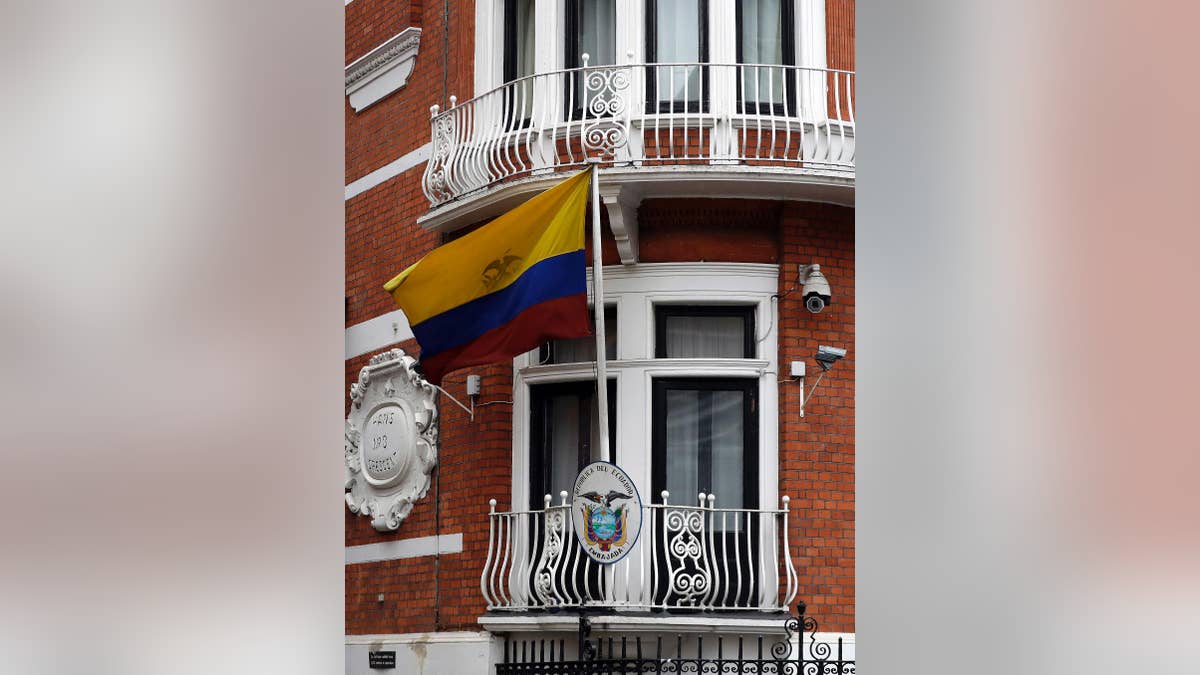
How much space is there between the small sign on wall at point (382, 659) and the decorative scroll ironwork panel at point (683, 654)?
2305 millimetres

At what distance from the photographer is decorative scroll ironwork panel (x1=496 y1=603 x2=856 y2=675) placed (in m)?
10.7

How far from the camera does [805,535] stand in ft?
37.7

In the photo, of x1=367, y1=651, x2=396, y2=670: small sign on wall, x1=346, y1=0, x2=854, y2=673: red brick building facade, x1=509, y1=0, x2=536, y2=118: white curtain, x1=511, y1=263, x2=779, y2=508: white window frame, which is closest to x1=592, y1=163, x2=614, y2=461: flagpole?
x1=346, y1=0, x2=854, y2=673: red brick building facade

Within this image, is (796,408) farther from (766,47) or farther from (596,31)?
(596,31)

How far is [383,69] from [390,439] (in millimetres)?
3622

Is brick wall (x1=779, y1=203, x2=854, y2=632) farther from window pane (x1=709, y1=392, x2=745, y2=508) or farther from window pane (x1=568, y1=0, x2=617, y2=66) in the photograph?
window pane (x1=568, y1=0, x2=617, y2=66)

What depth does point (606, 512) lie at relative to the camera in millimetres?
10656

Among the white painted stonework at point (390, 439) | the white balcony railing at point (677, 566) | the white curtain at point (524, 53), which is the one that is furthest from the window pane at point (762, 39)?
the white painted stonework at point (390, 439)

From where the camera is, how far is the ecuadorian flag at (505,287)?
34.6 ft

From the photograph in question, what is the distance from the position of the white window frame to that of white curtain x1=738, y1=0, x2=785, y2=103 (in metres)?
1.42

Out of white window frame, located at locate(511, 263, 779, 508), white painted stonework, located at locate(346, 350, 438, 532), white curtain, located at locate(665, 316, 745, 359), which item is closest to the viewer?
white window frame, located at locate(511, 263, 779, 508)

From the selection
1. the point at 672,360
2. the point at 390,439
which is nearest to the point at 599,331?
the point at 672,360

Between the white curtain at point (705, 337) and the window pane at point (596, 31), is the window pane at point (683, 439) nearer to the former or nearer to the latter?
the white curtain at point (705, 337)
